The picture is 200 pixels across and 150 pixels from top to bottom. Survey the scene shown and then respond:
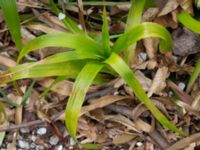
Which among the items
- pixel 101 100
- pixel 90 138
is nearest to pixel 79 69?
pixel 101 100

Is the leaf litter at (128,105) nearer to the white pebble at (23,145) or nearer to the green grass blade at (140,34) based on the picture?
the white pebble at (23,145)

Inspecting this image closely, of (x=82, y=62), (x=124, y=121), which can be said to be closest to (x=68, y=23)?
(x=82, y=62)

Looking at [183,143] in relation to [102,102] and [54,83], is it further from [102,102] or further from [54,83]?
[54,83]

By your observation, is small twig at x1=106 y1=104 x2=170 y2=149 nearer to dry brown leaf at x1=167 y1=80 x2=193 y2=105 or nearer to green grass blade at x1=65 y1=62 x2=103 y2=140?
dry brown leaf at x1=167 y1=80 x2=193 y2=105

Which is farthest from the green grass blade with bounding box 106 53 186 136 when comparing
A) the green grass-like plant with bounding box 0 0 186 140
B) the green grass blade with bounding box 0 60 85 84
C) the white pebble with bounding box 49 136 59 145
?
the white pebble with bounding box 49 136 59 145

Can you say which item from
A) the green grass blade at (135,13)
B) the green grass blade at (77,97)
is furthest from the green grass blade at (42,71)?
the green grass blade at (135,13)

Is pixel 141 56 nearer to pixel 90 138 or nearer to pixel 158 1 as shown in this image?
pixel 158 1
